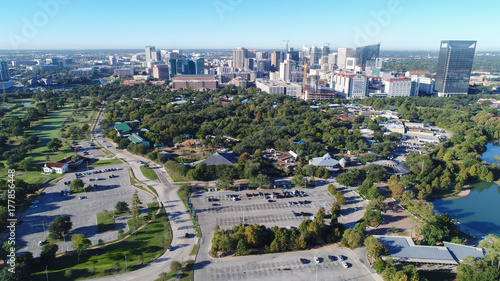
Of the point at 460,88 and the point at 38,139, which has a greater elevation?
the point at 460,88

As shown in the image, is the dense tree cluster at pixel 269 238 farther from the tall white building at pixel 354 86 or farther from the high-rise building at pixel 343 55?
the high-rise building at pixel 343 55

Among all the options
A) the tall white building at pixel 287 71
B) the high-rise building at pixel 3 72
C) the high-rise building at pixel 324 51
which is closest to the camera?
the high-rise building at pixel 3 72

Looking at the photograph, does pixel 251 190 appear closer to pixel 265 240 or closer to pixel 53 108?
pixel 265 240

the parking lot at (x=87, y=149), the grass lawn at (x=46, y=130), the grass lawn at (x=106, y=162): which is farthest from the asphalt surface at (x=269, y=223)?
the grass lawn at (x=46, y=130)

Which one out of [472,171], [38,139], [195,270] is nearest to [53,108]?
[38,139]

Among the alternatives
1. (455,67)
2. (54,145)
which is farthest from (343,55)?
(54,145)
